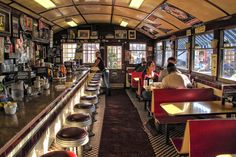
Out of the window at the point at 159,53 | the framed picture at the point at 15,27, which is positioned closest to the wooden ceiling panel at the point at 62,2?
the framed picture at the point at 15,27

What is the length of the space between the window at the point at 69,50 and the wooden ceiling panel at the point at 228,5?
7970mm

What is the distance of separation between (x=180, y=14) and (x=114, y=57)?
18.9ft

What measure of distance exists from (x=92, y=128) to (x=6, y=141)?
3982 millimetres

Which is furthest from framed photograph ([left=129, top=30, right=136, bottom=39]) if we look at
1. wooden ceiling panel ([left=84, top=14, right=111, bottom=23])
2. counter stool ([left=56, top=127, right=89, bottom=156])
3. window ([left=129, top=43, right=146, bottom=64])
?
counter stool ([left=56, top=127, right=89, bottom=156])

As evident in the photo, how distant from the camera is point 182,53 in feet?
26.5

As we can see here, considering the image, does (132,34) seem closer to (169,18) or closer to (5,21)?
(169,18)

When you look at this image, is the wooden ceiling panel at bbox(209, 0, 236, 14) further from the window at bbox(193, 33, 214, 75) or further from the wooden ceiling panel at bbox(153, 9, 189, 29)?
the wooden ceiling panel at bbox(153, 9, 189, 29)

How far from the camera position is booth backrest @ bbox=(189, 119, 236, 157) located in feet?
9.35

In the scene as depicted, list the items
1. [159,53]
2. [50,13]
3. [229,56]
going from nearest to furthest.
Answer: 1. [229,56]
2. [50,13]
3. [159,53]

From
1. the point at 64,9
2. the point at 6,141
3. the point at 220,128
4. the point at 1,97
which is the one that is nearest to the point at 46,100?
the point at 1,97

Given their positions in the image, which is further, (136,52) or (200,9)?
(136,52)

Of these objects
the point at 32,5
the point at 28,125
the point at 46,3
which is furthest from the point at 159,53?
the point at 28,125

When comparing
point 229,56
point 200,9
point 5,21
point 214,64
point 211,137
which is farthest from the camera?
point 5,21

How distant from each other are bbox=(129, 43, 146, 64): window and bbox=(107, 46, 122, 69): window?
556 mm
